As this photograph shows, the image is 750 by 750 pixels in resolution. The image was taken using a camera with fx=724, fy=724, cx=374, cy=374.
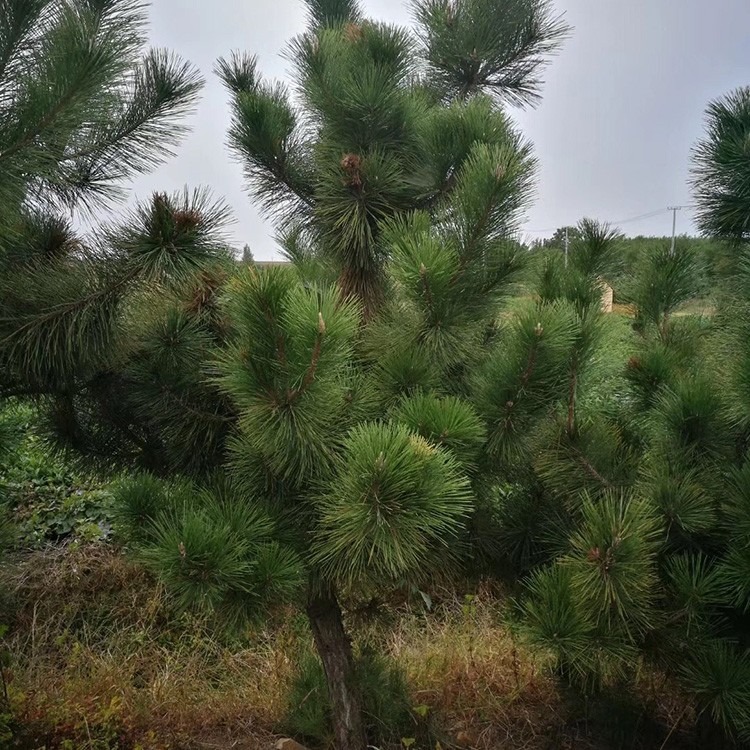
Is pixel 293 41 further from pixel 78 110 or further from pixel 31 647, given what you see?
pixel 31 647

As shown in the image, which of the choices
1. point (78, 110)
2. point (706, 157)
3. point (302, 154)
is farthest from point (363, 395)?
point (706, 157)

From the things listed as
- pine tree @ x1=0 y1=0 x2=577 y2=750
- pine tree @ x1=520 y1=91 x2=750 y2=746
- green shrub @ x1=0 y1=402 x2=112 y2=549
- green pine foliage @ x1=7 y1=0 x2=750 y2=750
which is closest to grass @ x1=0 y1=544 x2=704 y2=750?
green shrub @ x1=0 y1=402 x2=112 y2=549

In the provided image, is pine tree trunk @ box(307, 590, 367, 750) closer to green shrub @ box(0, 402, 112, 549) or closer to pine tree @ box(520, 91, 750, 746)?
pine tree @ box(520, 91, 750, 746)

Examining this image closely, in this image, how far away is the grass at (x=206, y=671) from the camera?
2361 millimetres

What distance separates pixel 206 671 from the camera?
3129mm

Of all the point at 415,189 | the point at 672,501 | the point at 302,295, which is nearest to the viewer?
the point at 302,295

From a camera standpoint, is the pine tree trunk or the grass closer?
the pine tree trunk

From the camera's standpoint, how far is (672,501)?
1.73m

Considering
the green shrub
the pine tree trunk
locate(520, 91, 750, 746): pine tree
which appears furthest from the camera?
the green shrub

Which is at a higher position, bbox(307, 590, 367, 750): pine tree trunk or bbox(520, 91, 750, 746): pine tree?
bbox(520, 91, 750, 746): pine tree

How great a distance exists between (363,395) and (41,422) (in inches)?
44.5

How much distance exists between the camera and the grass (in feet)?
7.75

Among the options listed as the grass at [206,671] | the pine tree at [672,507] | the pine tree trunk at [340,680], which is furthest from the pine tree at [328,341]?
the grass at [206,671]

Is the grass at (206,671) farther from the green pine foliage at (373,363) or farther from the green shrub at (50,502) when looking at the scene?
the green pine foliage at (373,363)
